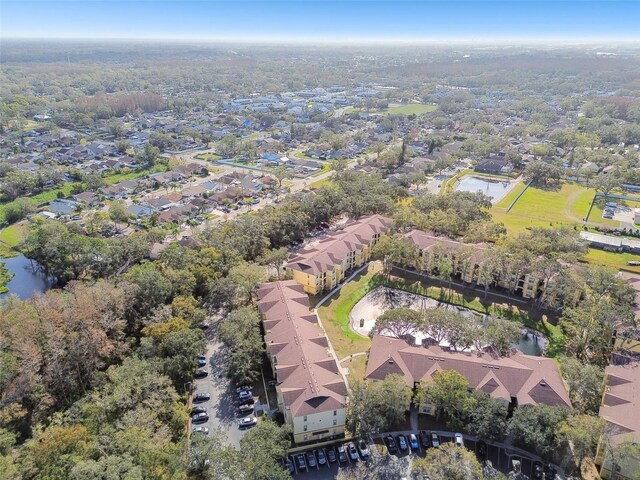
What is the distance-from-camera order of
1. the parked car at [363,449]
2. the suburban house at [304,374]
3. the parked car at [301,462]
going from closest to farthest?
the parked car at [301,462] < the parked car at [363,449] < the suburban house at [304,374]

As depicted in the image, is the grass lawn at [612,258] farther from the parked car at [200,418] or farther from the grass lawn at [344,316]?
the parked car at [200,418]

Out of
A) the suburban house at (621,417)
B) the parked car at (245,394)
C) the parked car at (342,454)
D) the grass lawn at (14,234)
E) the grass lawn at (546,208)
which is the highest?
the suburban house at (621,417)

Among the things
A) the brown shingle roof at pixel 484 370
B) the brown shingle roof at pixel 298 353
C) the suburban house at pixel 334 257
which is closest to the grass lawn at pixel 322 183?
the suburban house at pixel 334 257

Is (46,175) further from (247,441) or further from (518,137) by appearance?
(518,137)

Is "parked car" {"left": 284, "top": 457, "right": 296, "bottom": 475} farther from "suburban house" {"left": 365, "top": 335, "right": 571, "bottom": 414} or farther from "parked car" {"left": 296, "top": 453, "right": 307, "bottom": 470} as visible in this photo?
"suburban house" {"left": 365, "top": 335, "right": 571, "bottom": 414}

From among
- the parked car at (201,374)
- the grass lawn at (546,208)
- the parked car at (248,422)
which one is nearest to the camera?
the parked car at (248,422)

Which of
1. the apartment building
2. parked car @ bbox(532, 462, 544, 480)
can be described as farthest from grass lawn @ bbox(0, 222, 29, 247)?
Answer: parked car @ bbox(532, 462, 544, 480)
